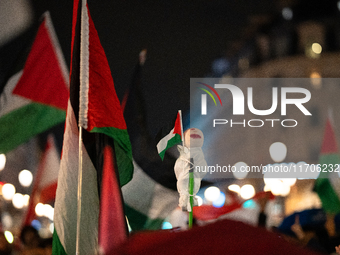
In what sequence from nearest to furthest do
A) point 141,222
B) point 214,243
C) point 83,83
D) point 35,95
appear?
point 214,243 → point 83,83 → point 35,95 → point 141,222

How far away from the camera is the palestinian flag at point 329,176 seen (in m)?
2.79

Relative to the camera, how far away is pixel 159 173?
8.57 ft

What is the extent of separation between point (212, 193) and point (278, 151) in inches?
27.0

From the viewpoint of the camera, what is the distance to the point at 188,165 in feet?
7.64

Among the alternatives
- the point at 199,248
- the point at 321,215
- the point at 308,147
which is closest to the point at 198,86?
the point at 308,147

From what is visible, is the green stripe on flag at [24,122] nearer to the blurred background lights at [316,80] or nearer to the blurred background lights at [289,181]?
the blurred background lights at [289,181]

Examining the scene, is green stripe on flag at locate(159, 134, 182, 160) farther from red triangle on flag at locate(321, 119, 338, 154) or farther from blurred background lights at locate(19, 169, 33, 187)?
red triangle on flag at locate(321, 119, 338, 154)

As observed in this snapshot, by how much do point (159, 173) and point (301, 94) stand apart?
1.33m

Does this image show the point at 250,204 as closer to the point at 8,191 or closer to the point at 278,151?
the point at 278,151

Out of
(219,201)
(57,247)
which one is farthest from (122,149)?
(219,201)

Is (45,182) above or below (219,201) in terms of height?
above

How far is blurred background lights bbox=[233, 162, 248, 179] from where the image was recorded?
2.98 m

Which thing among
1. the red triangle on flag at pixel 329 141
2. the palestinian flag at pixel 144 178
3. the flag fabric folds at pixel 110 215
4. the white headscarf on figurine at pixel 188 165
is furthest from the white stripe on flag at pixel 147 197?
the red triangle on flag at pixel 329 141

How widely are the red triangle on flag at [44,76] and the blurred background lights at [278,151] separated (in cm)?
170
